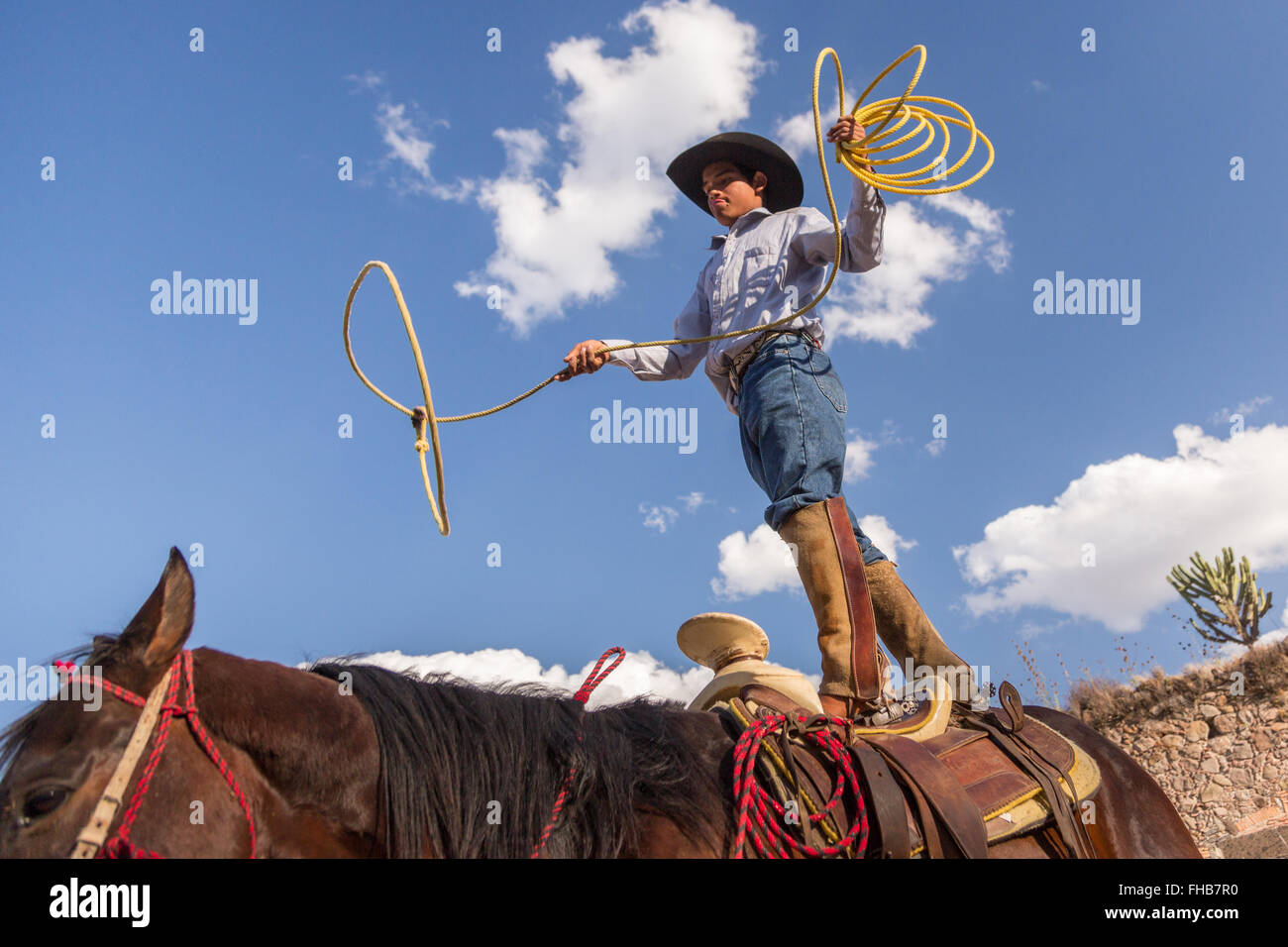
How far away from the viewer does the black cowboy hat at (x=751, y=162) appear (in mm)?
4309

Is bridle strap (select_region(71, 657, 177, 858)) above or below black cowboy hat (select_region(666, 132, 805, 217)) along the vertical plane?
below

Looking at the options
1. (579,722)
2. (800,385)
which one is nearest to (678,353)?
(800,385)

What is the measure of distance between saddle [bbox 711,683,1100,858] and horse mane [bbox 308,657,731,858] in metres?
0.29

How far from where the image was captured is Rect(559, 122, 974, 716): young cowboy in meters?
3.10

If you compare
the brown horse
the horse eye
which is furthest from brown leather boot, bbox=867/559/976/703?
the horse eye

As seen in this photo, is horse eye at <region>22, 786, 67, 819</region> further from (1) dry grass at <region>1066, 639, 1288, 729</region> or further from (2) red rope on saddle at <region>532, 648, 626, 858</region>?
(1) dry grass at <region>1066, 639, 1288, 729</region>

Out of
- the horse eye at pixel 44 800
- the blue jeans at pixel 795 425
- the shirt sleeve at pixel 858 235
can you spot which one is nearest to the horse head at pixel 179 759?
the horse eye at pixel 44 800

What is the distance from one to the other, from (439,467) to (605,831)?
136 cm

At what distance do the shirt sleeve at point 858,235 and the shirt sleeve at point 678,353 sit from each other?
66 centimetres

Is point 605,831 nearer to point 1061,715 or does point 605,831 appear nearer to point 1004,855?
point 1004,855

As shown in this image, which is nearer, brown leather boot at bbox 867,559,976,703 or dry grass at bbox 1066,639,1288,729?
brown leather boot at bbox 867,559,976,703

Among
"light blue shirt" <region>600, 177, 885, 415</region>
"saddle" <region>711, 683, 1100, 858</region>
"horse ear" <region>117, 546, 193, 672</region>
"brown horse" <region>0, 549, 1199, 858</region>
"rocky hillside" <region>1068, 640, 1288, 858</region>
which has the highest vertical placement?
"light blue shirt" <region>600, 177, 885, 415</region>
